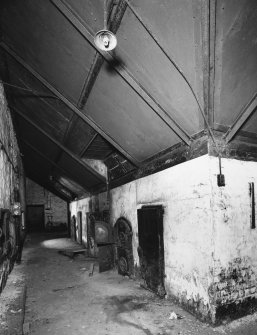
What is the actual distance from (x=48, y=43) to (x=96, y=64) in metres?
0.98

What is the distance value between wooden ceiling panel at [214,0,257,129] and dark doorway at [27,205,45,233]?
1946 cm

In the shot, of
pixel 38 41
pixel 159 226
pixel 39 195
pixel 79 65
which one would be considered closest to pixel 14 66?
pixel 38 41

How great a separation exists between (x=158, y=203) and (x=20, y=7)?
165 inches

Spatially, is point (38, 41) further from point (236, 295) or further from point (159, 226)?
point (236, 295)

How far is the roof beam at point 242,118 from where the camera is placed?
148 inches

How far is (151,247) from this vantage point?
17.2 feet

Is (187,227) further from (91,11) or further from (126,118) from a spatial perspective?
(91,11)

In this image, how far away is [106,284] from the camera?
5848 millimetres

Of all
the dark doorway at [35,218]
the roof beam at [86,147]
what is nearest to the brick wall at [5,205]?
the roof beam at [86,147]

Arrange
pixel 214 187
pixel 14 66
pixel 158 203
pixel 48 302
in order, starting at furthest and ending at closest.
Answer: pixel 14 66 → pixel 158 203 → pixel 48 302 → pixel 214 187

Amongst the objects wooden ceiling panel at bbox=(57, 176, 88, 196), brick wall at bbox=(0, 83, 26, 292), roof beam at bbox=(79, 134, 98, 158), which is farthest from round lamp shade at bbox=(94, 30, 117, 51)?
wooden ceiling panel at bbox=(57, 176, 88, 196)

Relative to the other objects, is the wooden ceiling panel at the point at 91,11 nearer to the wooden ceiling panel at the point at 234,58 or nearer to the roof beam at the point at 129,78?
the roof beam at the point at 129,78

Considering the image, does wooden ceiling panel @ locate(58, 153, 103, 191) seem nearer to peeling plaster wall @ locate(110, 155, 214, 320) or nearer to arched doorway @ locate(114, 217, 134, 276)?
arched doorway @ locate(114, 217, 134, 276)

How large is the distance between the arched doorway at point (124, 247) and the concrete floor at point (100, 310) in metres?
0.25
